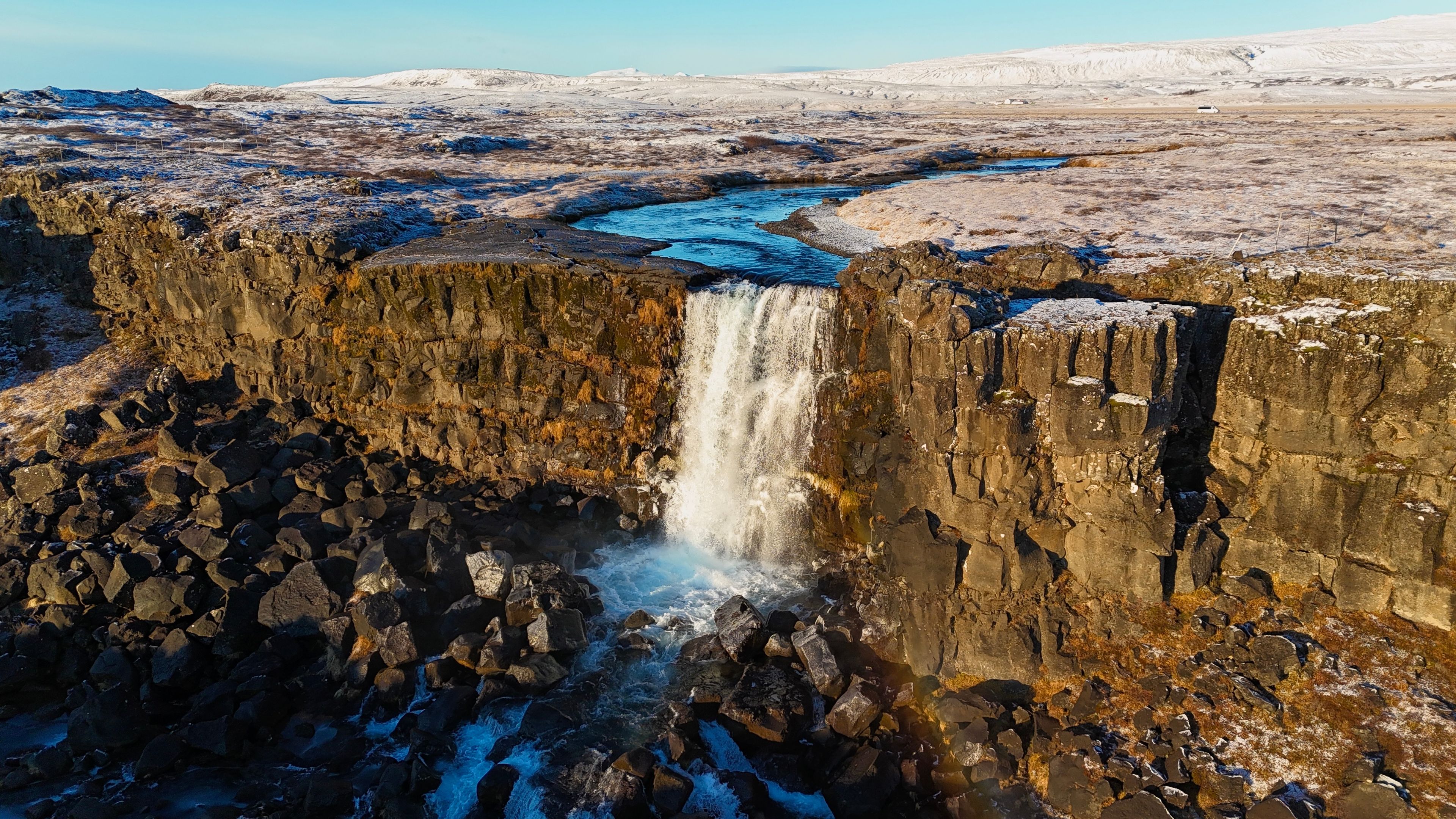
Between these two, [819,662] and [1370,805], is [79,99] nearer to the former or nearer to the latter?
[819,662]


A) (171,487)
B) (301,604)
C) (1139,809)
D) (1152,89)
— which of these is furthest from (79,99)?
(1152,89)

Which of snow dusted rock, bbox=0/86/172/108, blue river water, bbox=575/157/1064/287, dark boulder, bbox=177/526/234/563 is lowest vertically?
dark boulder, bbox=177/526/234/563

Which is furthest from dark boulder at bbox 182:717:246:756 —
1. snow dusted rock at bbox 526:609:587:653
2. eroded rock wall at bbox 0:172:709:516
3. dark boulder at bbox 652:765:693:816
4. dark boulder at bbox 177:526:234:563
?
eroded rock wall at bbox 0:172:709:516

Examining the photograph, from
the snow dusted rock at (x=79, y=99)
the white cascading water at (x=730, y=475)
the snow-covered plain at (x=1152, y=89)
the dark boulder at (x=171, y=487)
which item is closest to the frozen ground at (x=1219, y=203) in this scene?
the white cascading water at (x=730, y=475)

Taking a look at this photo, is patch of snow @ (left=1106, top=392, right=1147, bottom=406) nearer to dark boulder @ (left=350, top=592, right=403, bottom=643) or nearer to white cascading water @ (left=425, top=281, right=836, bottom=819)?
white cascading water @ (left=425, top=281, right=836, bottom=819)

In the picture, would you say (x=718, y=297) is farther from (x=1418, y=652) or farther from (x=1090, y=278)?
(x=1418, y=652)

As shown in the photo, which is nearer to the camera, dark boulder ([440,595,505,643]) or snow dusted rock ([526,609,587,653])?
snow dusted rock ([526,609,587,653])

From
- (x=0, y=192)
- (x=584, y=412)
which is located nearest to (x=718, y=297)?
(x=584, y=412)

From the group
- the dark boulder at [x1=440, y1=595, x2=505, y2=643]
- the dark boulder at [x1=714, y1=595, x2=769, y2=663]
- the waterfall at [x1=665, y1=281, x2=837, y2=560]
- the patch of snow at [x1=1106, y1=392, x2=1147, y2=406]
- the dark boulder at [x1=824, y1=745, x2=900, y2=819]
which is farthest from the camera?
the waterfall at [x1=665, y1=281, x2=837, y2=560]
